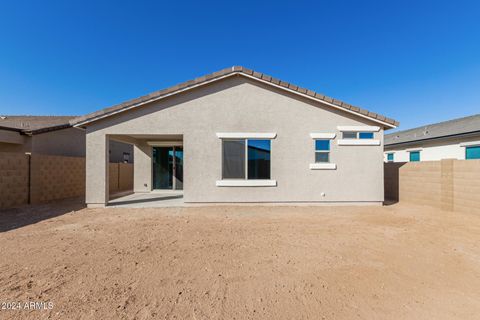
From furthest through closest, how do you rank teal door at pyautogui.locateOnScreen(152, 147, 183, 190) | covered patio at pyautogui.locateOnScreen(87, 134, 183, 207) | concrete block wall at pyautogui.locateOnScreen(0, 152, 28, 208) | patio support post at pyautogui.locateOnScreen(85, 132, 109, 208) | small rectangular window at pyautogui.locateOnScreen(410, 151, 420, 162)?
small rectangular window at pyautogui.locateOnScreen(410, 151, 420, 162) < teal door at pyautogui.locateOnScreen(152, 147, 183, 190) < covered patio at pyautogui.locateOnScreen(87, 134, 183, 207) < patio support post at pyautogui.locateOnScreen(85, 132, 109, 208) < concrete block wall at pyautogui.locateOnScreen(0, 152, 28, 208)

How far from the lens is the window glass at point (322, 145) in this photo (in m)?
8.76

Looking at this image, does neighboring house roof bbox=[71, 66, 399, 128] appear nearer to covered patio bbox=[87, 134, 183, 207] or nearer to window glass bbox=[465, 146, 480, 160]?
covered patio bbox=[87, 134, 183, 207]

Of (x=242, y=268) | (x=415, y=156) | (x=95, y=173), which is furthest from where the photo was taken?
(x=415, y=156)

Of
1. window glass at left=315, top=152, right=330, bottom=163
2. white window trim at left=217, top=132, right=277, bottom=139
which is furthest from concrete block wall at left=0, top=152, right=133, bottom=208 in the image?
window glass at left=315, top=152, right=330, bottom=163

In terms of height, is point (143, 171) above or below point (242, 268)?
above

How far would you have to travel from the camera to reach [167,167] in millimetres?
12383

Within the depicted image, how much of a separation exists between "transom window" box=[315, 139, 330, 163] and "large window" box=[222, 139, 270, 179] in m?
2.07

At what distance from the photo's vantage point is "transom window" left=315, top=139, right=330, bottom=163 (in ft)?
28.7

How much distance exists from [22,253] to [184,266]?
11.1 ft

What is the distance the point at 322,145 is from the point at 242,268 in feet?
22.0

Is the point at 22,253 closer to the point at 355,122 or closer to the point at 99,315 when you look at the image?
the point at 99,315

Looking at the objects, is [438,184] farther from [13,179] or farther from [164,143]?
[13,179]

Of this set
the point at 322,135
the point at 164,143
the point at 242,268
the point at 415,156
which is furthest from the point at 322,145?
the point at 415,156

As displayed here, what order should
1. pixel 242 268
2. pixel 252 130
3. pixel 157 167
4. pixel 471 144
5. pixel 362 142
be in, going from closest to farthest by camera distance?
pixel 242 268
pixel 252 130
pixel 362 142
pixel 157 167
pixel 471 144
